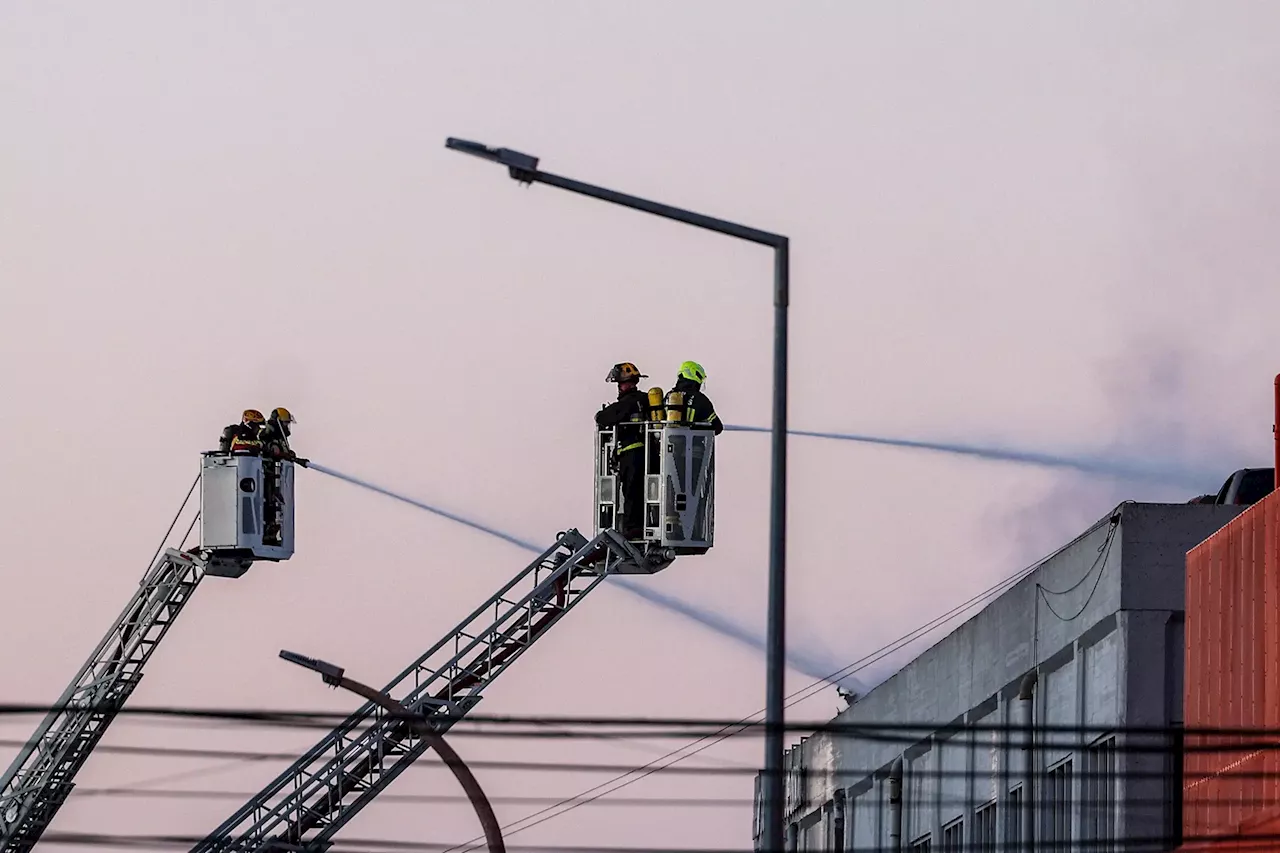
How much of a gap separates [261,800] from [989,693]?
32.6 feet

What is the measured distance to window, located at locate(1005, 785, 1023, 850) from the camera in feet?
134

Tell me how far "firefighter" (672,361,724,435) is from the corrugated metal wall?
12.5m

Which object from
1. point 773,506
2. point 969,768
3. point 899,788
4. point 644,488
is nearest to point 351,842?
point 773,506

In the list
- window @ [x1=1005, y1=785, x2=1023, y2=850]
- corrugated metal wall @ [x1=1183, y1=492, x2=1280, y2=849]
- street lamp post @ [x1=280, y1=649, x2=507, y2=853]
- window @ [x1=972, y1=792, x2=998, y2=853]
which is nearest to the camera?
corrugated metal wall @ [x1=1183, y1=492, x2=1280, y2=849]

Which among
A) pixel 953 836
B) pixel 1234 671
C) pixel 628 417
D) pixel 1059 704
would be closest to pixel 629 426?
pixel 628 417

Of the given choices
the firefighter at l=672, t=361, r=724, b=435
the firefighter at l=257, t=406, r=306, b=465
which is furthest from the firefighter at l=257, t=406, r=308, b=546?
the firefighter at l=672, t=361, r=724, b=435

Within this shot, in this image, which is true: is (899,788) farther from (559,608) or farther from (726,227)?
(726,227)

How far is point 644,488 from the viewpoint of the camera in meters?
40.3

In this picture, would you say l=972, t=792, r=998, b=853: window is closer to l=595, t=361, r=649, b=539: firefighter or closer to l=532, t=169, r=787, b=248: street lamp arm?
l=595, t=361, r=649, b=539: firefighter

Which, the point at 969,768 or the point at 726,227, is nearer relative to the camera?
the point at 726,227

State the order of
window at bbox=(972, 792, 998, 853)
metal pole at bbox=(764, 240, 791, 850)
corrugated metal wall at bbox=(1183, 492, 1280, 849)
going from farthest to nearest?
window at bbox=(972, 792, 998, 853) → corrugated metal wall at bbox=(1183, 492, 1280, 849) → metal pole at bbox=(764, 240, 791, 850)

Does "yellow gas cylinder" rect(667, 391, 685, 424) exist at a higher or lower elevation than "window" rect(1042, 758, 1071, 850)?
higher

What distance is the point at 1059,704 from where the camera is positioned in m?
38.9

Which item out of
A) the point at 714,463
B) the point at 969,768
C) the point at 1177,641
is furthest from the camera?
the point at 969,768
